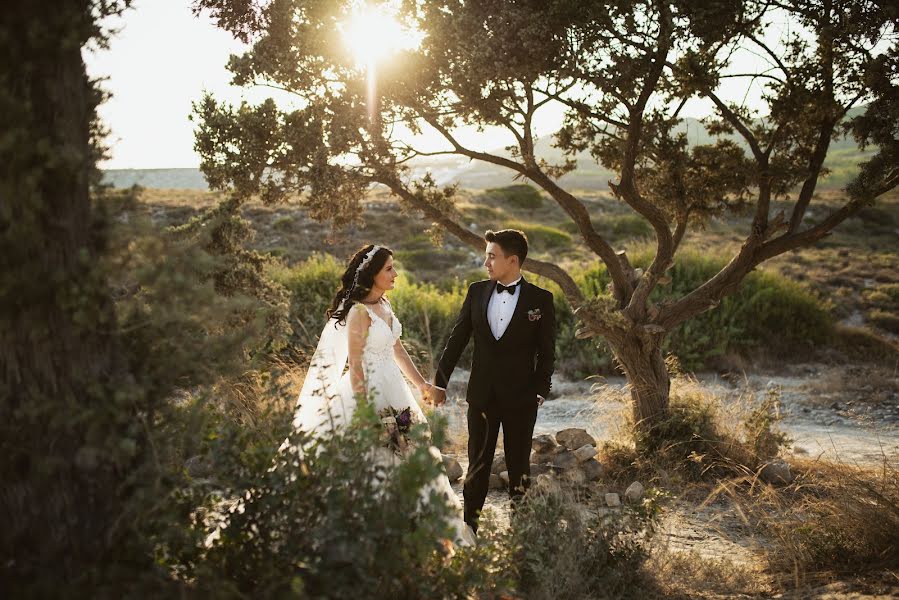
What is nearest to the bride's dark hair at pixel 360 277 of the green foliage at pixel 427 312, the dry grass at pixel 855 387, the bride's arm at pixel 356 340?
the bride's arm at pixel 356 340

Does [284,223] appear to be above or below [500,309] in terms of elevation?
below

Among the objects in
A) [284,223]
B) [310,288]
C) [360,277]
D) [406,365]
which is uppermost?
[360,277]

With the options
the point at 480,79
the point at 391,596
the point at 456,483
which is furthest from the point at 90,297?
the point at 456,483

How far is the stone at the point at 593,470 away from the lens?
6.76 meters

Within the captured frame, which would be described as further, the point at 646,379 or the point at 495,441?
the point at 646,379

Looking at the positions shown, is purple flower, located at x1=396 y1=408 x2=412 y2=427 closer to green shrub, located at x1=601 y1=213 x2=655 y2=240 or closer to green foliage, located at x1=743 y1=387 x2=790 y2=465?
green foliage, located at x1=743 y1=387 x2=790 y2=465

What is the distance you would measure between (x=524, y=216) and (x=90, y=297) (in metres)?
31.0

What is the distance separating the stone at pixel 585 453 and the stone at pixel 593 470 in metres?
0.07

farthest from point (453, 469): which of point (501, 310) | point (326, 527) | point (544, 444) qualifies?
point (326, 527)

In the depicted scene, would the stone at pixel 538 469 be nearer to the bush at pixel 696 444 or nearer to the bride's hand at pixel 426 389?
the bush at pixel 696 444

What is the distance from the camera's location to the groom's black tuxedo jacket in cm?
475

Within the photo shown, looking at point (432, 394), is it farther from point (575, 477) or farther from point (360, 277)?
point (575, 477)

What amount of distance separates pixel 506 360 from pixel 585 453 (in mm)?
2602

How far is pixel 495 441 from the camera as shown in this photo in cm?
490
